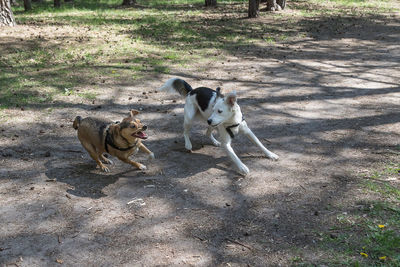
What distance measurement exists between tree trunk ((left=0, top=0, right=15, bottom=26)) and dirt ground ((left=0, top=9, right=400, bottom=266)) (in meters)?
7.48

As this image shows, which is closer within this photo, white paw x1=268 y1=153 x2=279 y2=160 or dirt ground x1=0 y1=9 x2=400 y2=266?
dirt ground x1=0 y1=9 x2=400 y2=266

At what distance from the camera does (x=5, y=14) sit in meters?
14.5

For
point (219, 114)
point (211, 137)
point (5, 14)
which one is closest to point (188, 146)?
point (211, 137)

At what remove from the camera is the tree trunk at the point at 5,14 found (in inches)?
563

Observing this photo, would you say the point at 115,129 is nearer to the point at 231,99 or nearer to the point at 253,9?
the point at 231,99

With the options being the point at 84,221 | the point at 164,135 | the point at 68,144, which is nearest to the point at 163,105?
the point at 164,135

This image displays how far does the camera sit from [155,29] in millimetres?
15992

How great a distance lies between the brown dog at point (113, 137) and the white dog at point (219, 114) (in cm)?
107

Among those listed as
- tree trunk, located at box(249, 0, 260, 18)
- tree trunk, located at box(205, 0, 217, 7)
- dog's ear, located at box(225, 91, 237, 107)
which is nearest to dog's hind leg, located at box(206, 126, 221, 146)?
dog's ear, located at box(225, 91, 237, 107)

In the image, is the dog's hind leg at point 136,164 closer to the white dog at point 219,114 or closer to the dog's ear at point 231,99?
the white dog at point 219,114

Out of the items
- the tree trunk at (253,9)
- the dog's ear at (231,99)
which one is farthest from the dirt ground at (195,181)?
the tree trunk at (253,9)

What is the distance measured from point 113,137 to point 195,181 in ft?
4.38

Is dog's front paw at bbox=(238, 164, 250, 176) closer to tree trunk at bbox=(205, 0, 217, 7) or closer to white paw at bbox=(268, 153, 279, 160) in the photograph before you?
white paw at bbox=(268, 153, 279, 160)

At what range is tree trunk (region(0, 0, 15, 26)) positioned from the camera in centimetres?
1429
